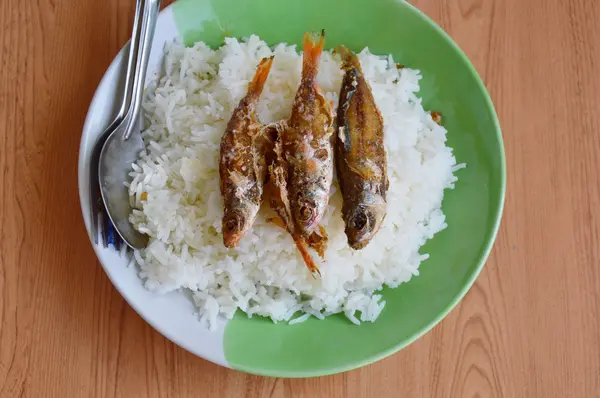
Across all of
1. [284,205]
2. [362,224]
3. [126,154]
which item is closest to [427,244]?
[362,224]

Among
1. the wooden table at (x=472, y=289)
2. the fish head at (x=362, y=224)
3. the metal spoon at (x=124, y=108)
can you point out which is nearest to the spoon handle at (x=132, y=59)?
the metal spoon at (x=124, y=108)

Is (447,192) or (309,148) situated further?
(447,192)

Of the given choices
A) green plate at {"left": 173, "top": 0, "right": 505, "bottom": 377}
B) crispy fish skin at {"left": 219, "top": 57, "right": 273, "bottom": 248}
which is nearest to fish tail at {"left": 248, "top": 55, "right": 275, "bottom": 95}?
crispy fish skin at {"left": 219, "top": 57, "right": 273, "bottom": 248}

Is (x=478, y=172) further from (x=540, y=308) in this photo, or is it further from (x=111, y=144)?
(x=111, y=144)

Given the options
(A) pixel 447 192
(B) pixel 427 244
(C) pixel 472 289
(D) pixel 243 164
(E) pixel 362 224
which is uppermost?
(D) pixel 243 164

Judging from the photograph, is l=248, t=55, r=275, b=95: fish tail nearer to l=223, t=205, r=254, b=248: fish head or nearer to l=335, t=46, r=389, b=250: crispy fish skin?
l=335, t=46, r=389, b=250: crispy fish skin

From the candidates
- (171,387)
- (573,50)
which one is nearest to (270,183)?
(171,387)

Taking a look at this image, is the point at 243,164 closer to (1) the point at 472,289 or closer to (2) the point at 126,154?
(2) the point at 126,154

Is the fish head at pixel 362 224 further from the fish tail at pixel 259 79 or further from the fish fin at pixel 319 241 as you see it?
the fish tail at pixel 259 79
